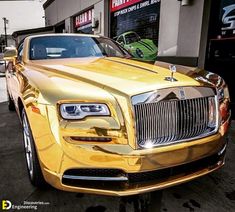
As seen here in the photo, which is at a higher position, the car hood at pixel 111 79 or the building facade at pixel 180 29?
the building facade at pixel 180 29

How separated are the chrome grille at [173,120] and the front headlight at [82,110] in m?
0.22

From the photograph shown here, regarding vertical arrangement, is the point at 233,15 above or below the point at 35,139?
above

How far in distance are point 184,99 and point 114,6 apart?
8515 mm

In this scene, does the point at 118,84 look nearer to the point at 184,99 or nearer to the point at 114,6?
the point at 184,99

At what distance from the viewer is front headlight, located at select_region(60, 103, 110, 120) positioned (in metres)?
1.67

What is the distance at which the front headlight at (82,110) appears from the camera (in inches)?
65.7

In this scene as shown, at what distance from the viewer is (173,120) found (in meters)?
1.82

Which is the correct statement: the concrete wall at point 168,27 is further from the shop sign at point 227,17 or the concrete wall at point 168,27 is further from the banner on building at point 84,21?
the banner on building at point 84,21

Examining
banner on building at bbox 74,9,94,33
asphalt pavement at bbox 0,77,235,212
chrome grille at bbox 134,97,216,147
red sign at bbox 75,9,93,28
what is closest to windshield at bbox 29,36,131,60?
asphalt pavement at bbox 0,77,235,212

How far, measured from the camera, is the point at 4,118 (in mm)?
4664

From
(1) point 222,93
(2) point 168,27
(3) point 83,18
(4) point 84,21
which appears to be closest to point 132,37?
(2) point 168,27

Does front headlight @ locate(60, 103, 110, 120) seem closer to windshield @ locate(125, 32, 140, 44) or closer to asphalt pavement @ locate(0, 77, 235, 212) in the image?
asphalt pavement @ locate(0, 77, 235, 212)

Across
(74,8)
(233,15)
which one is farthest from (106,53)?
(74,8)

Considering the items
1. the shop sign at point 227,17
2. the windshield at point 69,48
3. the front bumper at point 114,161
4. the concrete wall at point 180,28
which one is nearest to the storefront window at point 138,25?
the concrete wall at point 180,28
